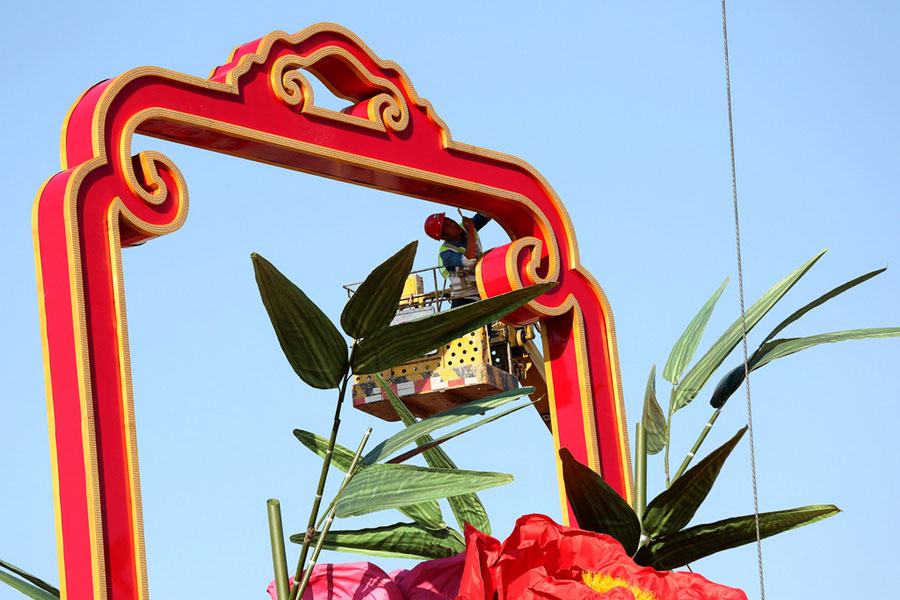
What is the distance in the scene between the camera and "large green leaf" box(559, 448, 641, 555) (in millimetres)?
1409

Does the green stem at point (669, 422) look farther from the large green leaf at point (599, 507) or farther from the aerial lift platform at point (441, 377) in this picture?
the aerial lift platform at point (441, 377)

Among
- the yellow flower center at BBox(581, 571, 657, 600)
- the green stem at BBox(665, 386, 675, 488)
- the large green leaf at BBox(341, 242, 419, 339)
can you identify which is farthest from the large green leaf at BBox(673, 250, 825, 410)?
the large green leaf at BBox(341, 242, 419, 339)

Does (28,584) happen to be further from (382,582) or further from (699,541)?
(699,541)

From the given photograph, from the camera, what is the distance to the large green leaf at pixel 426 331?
4.09 ft

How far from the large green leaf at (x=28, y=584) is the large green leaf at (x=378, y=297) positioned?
0.42 meters

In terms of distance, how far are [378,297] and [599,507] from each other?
0.38 meters

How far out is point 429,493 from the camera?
1.18 metres

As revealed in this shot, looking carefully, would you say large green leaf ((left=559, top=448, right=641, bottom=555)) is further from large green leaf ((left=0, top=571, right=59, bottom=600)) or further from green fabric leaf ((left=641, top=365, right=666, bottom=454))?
large green leaf ((left=0, top=571, right=59, bottom=600))

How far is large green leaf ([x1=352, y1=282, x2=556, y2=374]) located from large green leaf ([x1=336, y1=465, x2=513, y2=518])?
4.2 inches

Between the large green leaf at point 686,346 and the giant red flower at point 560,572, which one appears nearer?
the giant red flower at point 560,572

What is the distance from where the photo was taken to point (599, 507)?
1.44 metres

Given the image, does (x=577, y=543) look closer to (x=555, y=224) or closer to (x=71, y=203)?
(x=71, y=203)

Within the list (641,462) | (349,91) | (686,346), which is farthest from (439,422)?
(349,91)

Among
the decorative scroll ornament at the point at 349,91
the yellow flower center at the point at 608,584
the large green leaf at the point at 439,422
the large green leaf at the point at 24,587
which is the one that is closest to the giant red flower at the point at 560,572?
the yellow flower center at the point at 608,584
